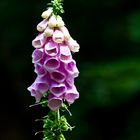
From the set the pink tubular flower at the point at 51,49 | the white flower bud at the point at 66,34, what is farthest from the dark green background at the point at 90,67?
the pink tubular flower at the point at 51,49

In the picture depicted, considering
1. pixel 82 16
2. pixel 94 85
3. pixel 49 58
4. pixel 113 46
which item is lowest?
pixel 49 58

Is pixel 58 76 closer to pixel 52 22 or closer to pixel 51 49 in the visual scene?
pixel 51 49

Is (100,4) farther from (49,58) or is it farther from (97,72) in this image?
(49,58)

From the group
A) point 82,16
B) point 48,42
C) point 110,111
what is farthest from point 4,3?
point 48,42

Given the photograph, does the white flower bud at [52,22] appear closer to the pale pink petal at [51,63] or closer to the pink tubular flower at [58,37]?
the pink tubular flower at [58,37]

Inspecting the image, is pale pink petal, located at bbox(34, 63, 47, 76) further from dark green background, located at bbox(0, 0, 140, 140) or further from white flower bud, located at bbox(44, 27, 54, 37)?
dark green background, located at bbox(0, 0, 140, 140)

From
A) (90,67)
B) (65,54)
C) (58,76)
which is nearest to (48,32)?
(65,54)
